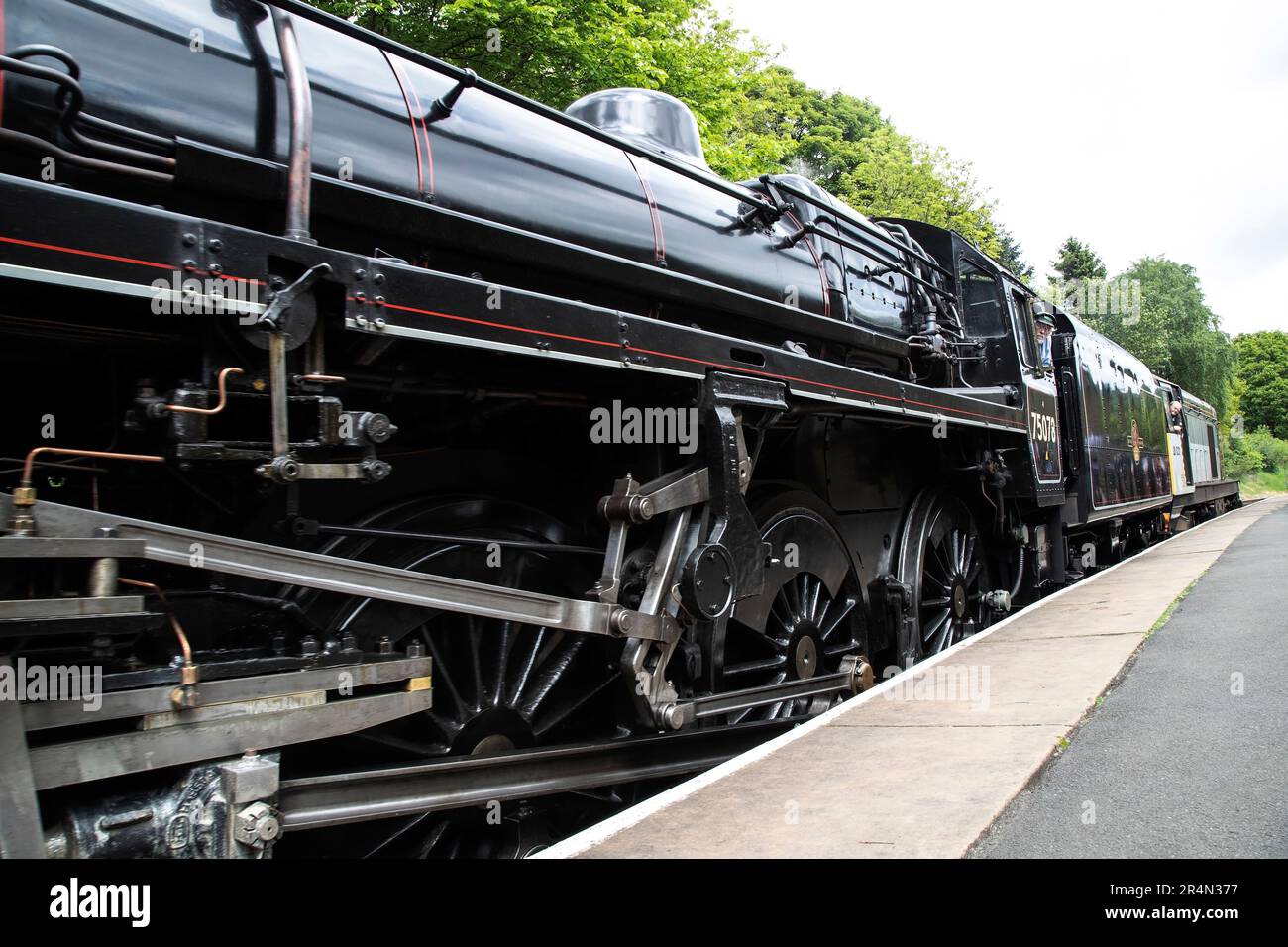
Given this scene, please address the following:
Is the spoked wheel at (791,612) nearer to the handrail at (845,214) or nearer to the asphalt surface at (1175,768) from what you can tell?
the asphalt surface at (1175,768)

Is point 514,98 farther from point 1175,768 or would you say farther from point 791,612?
point 1175,768

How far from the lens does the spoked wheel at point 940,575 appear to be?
19.3 ft

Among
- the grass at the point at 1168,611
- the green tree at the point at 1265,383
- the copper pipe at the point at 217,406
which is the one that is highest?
the green tree at the point at 1265,383

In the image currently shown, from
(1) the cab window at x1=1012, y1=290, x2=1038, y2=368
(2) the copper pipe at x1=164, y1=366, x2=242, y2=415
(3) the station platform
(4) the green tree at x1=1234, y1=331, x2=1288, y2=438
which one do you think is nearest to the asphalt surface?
(3) the station platform

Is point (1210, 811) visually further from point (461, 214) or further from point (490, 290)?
point (461, 214)

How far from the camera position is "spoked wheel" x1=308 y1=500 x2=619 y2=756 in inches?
111

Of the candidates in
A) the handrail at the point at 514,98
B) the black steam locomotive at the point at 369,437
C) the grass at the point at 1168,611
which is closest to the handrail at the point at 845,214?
the black steam locomotive at the point at 369,437

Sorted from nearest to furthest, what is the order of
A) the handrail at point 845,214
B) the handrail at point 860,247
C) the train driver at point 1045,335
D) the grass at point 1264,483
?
the handrail at point 860,247 < the handrail at point 845,214 < the train driver at point 1045,335 < the grass at point 1264,483

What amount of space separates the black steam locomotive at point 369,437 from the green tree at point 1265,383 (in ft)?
248

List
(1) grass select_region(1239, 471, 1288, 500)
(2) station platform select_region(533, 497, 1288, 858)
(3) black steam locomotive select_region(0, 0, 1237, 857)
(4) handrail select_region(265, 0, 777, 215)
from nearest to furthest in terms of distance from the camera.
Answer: (3) black steam locomotive select_region(0, 0, 1237, 857) → (2) station platform select_region(533, 497, 1288, 858) → (4) handrail select_region(265, 0, 777, 215) → (1) grass select_region(1239, 471, 1288, 500)

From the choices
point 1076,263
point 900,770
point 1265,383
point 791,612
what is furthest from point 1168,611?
point 1265,383

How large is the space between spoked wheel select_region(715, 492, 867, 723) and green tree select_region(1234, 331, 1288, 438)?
7431 cm

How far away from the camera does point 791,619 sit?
4621mm

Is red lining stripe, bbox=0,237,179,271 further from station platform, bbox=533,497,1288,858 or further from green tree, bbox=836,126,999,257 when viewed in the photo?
green tree, bbox=836,126,999,257
